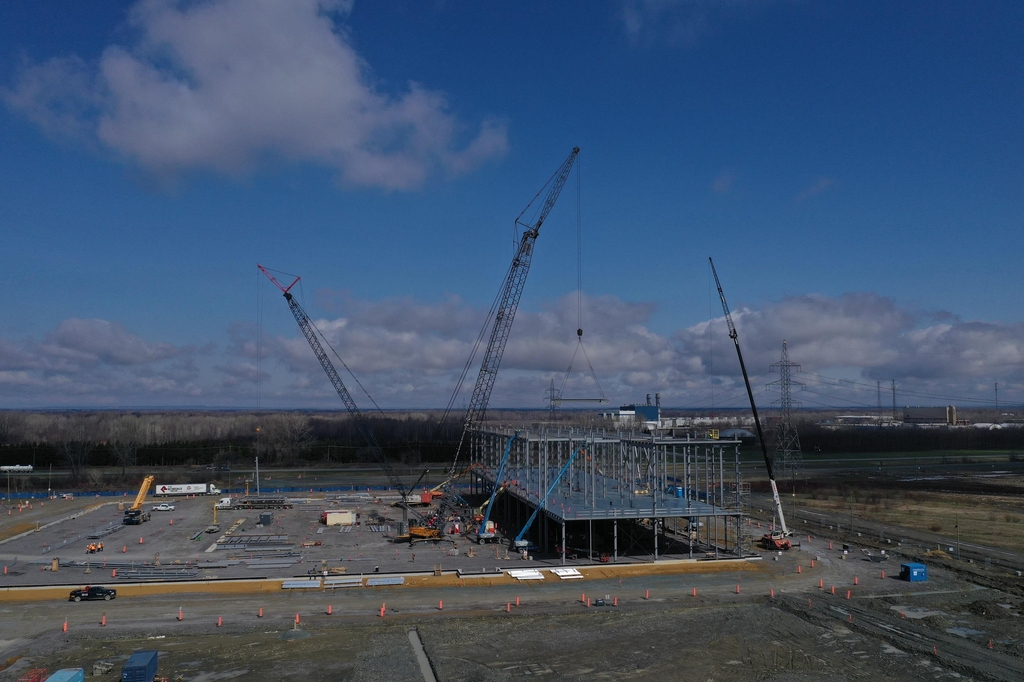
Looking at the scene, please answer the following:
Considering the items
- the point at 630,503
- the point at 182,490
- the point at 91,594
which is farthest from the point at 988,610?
the point at 182,490

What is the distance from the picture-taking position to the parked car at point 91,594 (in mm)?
40781

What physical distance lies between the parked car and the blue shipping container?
1560cm

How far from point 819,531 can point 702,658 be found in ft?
131

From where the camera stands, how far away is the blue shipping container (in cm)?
2708

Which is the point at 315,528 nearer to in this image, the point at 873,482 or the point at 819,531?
the point at 819,531

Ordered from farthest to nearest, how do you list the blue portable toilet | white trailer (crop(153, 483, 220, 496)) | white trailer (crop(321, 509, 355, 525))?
white trailer (crop(153, 483, 220, 496)) < white trailer (crop(321, 509, 355, 525)) < the blue portable toilet

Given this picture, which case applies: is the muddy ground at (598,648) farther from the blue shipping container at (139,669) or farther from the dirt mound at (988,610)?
the blue shipping container at (139,669)

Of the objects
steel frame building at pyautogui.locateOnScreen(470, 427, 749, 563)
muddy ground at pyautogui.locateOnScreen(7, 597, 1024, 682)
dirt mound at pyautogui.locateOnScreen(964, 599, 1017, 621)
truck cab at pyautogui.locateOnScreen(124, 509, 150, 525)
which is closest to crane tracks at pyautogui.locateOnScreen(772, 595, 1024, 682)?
muddy ground at pyautogui.locateOnScreen(7, 597, 1024, 682)

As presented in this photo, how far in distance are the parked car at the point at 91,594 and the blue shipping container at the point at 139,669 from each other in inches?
614

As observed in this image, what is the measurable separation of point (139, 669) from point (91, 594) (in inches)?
684

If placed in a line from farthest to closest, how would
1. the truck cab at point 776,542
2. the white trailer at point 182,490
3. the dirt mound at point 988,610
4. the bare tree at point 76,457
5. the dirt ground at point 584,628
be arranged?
the bare tree at point 76,457 < the white trailer at point 182,490 < the truck cab at point 776,542 < the dirt mound at point 988,610 < the dirt ground at point 584,628

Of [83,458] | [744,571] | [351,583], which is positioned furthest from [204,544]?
[83,458]

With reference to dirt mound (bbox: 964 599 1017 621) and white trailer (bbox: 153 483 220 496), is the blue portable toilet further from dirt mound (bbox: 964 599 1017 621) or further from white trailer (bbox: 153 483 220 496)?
white trailer (bbox: 153 483 220 496)

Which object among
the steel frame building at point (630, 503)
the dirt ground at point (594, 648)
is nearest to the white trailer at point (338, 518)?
the steel frame building at point (630, 503)
